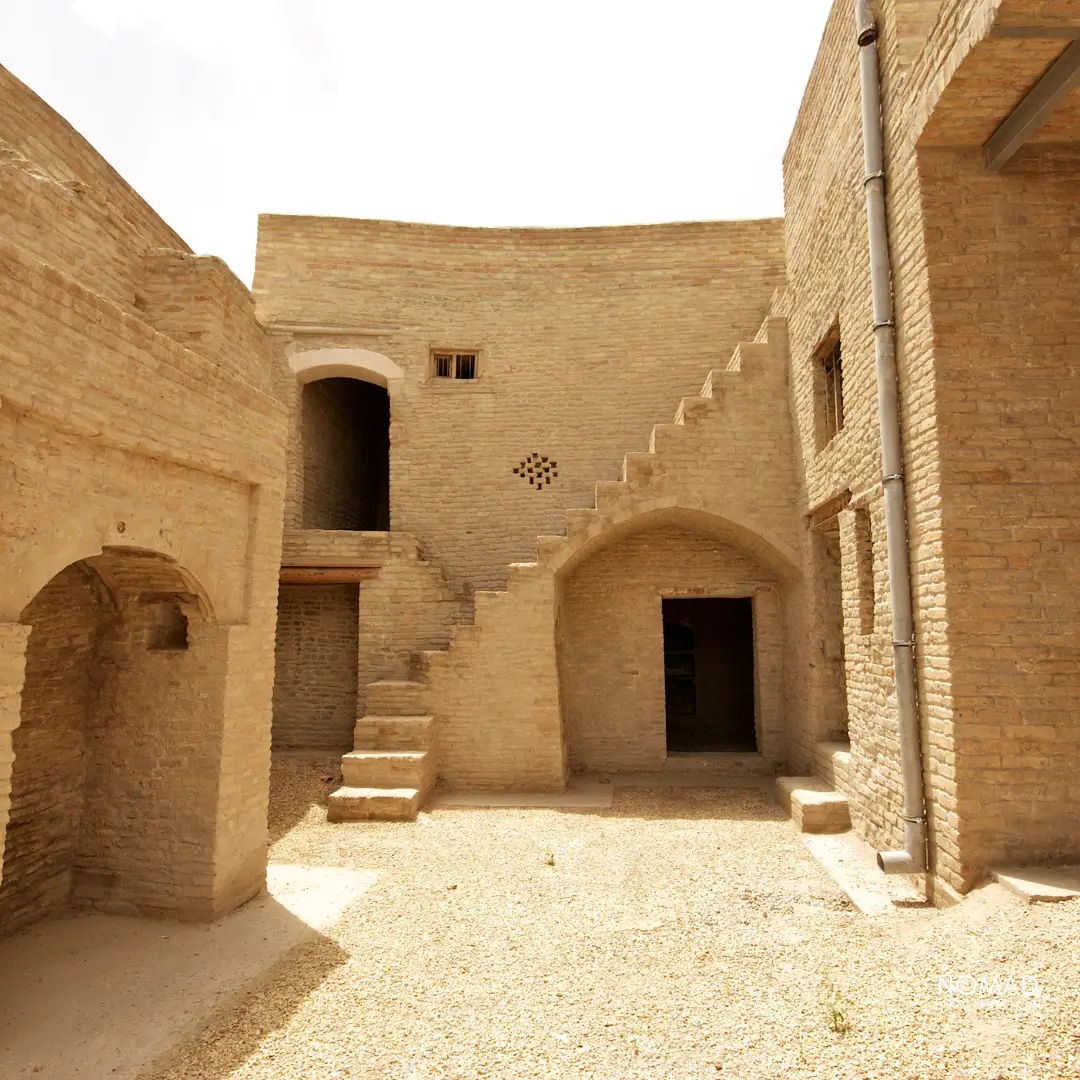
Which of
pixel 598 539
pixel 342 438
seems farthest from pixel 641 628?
pixel 342 438

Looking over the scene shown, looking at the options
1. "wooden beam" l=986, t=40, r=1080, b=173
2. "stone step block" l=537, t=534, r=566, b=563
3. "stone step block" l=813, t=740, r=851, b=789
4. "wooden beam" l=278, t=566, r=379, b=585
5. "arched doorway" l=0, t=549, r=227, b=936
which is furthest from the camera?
"wooden beam" l=278, t=566, r=379, b=585

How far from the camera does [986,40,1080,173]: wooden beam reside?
459cm

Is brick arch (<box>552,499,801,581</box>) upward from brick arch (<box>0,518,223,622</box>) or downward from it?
upward

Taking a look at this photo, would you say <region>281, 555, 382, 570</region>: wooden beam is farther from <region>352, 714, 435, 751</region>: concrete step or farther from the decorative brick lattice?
the decorative brick lattice

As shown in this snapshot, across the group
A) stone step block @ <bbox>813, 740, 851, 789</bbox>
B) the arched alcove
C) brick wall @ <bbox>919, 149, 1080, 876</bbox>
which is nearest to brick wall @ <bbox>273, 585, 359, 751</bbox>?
the arched alcove

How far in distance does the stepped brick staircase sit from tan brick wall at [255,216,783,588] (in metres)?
2.06

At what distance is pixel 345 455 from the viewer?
13562mm

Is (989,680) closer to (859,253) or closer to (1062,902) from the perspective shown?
(1062,902)

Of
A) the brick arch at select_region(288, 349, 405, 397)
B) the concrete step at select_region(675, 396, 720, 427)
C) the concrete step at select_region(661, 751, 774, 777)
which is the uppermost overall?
the brick arch at select_region(288, 349, 405, 397)

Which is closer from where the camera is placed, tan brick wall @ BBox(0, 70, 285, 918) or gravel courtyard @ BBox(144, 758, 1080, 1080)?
gravel courtyard @ BBox(144, 758, 1080, 1080)

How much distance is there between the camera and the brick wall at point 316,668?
34.3 feet

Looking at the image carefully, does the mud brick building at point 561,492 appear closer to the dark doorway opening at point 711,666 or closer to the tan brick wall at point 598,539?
the tan brick wall at point 598,539

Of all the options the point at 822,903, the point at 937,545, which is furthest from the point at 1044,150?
the point at 822,903

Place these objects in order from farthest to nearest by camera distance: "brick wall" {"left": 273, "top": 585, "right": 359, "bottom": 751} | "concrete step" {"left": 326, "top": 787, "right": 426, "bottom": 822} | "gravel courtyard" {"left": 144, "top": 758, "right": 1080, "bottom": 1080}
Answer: "brick wall" {"left": 273, "top": 585, "right": 359, "bottom": 751}, "concrete step" {"left": 326, "top": 787, "right": 426, "bottom": 822}, "gravel courtyard" {"left": 144, "top": 758, "right": 1080, "bottom": 1080}
